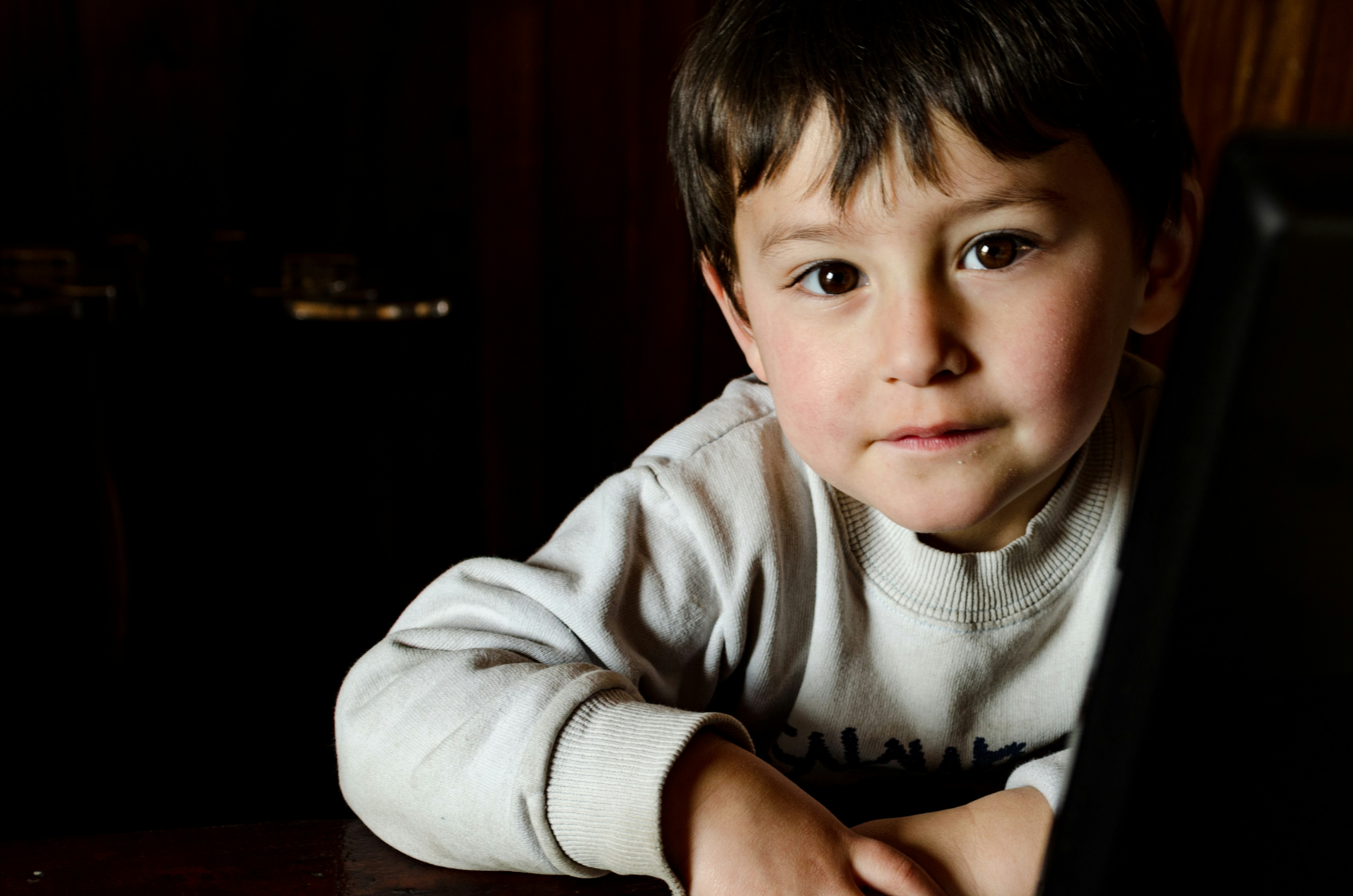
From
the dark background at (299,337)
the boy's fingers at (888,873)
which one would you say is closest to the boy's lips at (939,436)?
the boy's fingers at (888,873)

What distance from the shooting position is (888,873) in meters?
0.43

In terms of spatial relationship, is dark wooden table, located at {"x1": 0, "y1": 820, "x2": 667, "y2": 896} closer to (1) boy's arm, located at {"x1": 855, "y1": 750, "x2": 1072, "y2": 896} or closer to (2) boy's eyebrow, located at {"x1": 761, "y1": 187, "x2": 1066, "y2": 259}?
(1) boy's arm, located at {"x1": 855, "y1": 750, "x2": 1072, "y2": 896}

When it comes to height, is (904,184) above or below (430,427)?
above

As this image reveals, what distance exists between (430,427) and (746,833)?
1473 mm

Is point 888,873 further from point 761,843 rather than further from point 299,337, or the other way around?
point 299,337

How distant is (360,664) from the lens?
0.57 meters

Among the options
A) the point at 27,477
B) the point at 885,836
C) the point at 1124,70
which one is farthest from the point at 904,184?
the point at 27,477

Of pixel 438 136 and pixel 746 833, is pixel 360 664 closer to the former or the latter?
pixel 746 833

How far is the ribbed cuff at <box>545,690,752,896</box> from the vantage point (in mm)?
438

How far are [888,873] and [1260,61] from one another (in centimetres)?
204

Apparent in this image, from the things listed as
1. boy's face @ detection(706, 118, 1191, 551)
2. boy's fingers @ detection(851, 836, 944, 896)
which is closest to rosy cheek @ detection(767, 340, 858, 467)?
boy's face @ detection(706, 118, 1191, 551)

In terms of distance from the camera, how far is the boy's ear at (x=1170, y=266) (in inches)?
25.0

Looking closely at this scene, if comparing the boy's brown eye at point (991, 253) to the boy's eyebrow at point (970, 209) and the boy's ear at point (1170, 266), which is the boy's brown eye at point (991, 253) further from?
the boy's ear at point (1170, 266)

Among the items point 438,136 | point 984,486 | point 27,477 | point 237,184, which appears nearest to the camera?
point 984,486
